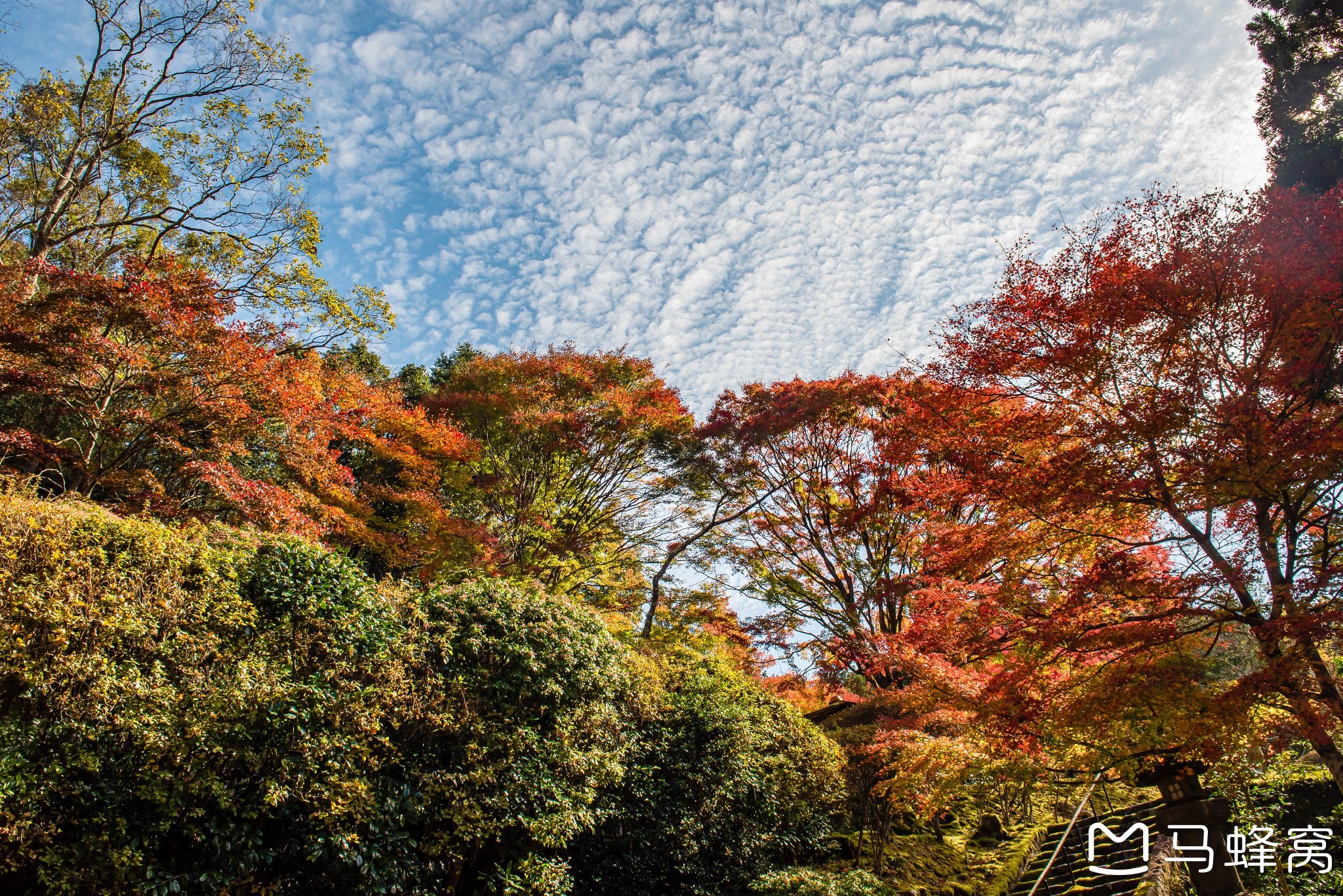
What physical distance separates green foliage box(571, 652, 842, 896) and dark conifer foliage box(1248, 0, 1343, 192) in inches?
463

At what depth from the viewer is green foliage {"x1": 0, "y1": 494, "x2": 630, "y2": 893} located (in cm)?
357

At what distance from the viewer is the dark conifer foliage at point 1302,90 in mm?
10047

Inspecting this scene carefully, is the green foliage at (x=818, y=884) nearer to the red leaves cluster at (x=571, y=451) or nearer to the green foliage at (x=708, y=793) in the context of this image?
the green foliage at (x=708, y=793)

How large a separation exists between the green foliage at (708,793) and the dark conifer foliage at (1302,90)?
38.6 feet

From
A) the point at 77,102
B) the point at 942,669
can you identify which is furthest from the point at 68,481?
the point at 942,669

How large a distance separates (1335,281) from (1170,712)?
343cm

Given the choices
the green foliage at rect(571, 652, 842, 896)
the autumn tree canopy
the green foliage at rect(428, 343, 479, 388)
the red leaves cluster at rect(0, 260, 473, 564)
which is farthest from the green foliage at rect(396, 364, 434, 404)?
the autumn tree canopy

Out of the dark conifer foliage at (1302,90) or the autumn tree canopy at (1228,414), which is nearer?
the autumn tree canopy at (1228,414)

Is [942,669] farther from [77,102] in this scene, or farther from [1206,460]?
[77,102]

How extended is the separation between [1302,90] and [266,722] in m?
16.7

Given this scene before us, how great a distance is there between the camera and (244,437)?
8.92m

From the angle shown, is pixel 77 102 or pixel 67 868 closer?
pixel 67 868

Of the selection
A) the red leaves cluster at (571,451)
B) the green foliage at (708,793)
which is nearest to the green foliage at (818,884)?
the green foliage at (708,793)

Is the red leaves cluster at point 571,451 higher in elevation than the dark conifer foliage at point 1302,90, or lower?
lower
